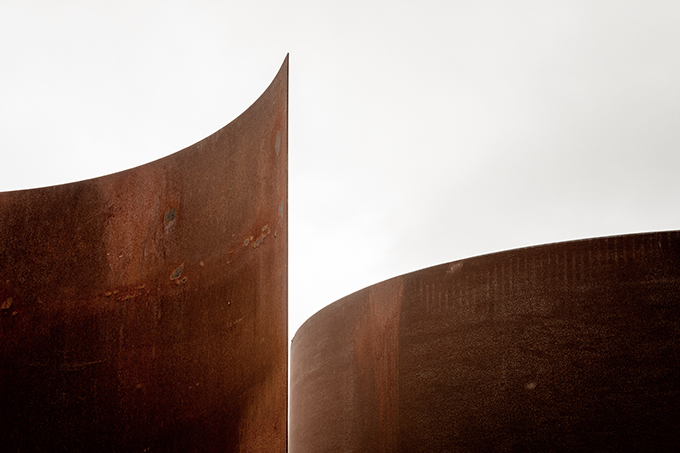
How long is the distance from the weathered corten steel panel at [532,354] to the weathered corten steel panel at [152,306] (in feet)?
3.46

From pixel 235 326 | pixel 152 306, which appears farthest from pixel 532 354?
pixel 152 306

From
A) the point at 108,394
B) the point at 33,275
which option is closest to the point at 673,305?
the point at 108,394

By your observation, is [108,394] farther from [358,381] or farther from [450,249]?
[450,249]

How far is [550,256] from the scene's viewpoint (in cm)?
345

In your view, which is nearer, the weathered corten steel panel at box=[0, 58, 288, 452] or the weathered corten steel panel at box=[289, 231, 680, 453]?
the weathered corten steel panel at box=[0, 58, 288, 452]

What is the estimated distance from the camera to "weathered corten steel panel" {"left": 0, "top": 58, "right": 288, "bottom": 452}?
2.64 metres

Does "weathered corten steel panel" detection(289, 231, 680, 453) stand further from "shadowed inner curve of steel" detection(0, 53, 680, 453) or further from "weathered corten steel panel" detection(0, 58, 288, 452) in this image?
"weathered corten steel panel" detection(0, 58, 288, 452)

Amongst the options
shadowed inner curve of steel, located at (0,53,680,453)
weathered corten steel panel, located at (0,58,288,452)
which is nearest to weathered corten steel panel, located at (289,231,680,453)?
shadowed inner curve of steel, located at (0,53,680,453)

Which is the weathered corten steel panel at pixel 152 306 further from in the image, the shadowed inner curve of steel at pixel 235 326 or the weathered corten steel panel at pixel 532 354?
the weathered corten steel panel at pixel 532 354

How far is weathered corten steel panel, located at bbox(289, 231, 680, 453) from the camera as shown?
3.17m

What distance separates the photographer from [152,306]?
2.70 meters

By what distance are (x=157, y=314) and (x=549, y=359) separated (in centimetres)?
191

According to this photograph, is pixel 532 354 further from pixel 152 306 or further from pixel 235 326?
pixel 152 306

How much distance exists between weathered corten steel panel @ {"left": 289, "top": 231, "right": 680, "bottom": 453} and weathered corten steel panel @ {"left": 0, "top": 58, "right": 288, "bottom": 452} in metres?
1.06
